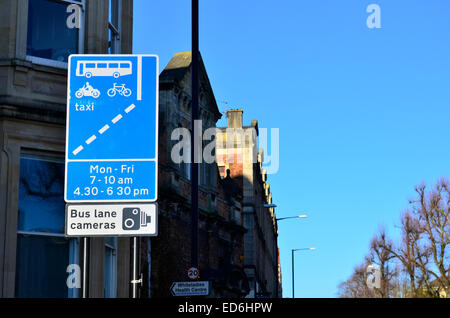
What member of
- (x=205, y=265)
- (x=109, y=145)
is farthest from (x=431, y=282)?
(x=109, y=145)

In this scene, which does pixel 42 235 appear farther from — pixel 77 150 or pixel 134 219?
pixel 134 219

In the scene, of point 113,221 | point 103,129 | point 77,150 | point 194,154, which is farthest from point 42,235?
point 113,221

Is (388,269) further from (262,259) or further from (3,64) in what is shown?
(3,64)

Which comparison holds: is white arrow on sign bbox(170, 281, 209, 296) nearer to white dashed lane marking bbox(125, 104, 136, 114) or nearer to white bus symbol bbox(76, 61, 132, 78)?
white dashed lane marking bbox(125, 104, 136, 114)

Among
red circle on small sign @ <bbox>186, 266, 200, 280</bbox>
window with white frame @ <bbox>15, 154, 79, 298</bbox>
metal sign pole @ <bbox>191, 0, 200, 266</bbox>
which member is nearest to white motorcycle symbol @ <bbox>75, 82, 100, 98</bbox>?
metal sign pole @ <bbox>191, 0, 200, 266</bbox>

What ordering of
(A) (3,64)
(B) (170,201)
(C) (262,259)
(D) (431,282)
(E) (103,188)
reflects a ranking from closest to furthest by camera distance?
(E) (103,188), (A) (3,64), (B) (170,201), (D) (431,282), (C) (262,259)

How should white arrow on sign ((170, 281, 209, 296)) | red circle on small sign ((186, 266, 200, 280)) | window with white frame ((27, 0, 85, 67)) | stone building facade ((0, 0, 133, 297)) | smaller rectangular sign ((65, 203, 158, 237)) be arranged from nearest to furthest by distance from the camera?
smaller rectangular sign ((65, 203, 158, 237))
white arrow on sign ((170, 281, 209, 296))
stone building facade ((0, 0, 133, 297))
red circle on small sign ((186, 266, 200, 280))
window with white frame ((27, 0, 85, 67))

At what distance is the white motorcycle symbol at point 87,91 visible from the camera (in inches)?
427

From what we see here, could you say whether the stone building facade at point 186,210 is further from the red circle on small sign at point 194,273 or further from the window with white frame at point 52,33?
the window with white frame at point 52,33

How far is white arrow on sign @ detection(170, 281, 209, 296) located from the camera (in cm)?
1311

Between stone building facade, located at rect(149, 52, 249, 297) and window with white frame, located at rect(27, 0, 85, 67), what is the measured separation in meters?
15.0

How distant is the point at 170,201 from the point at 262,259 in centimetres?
3396

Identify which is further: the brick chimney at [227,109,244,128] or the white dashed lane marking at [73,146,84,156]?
the brick chimney at [227,109,244,128]

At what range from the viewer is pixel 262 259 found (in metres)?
64.7
